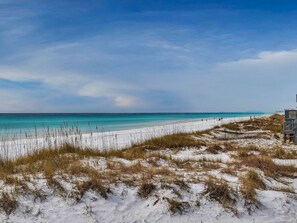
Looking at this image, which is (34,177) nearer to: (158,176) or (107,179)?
(107,179)

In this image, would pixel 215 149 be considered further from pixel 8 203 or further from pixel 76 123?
pixel 76 123

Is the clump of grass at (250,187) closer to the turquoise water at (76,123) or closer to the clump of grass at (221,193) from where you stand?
the clump of grass at (221,193)

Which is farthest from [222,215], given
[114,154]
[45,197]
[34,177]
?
[114,154]

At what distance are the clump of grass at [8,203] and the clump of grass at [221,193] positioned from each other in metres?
3.17

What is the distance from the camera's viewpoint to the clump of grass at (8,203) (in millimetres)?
5496

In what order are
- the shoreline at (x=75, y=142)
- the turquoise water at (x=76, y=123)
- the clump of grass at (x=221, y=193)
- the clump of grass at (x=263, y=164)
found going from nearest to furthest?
the clump of grass at (x=221, y=193) < the clump of grass at (x=263, y=164) < the shoreline at (x=75, y=142) < the turquoise water at (x=76, y=123)

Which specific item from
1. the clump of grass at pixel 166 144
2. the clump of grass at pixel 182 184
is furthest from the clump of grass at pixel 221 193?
the clump of grass at pixel 166 144

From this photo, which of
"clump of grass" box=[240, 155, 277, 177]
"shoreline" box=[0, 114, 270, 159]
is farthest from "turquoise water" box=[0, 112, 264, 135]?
"clump of grass" box=[240, 155, 277, 177]

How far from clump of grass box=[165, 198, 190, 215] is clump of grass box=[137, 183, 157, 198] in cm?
41

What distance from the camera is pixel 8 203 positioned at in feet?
18.3

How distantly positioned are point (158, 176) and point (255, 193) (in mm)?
1878

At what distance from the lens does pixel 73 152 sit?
9.98 m

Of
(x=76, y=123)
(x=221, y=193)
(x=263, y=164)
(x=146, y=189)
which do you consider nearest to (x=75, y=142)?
(x=146, y=189)

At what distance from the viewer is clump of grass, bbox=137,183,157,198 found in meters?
6.13
